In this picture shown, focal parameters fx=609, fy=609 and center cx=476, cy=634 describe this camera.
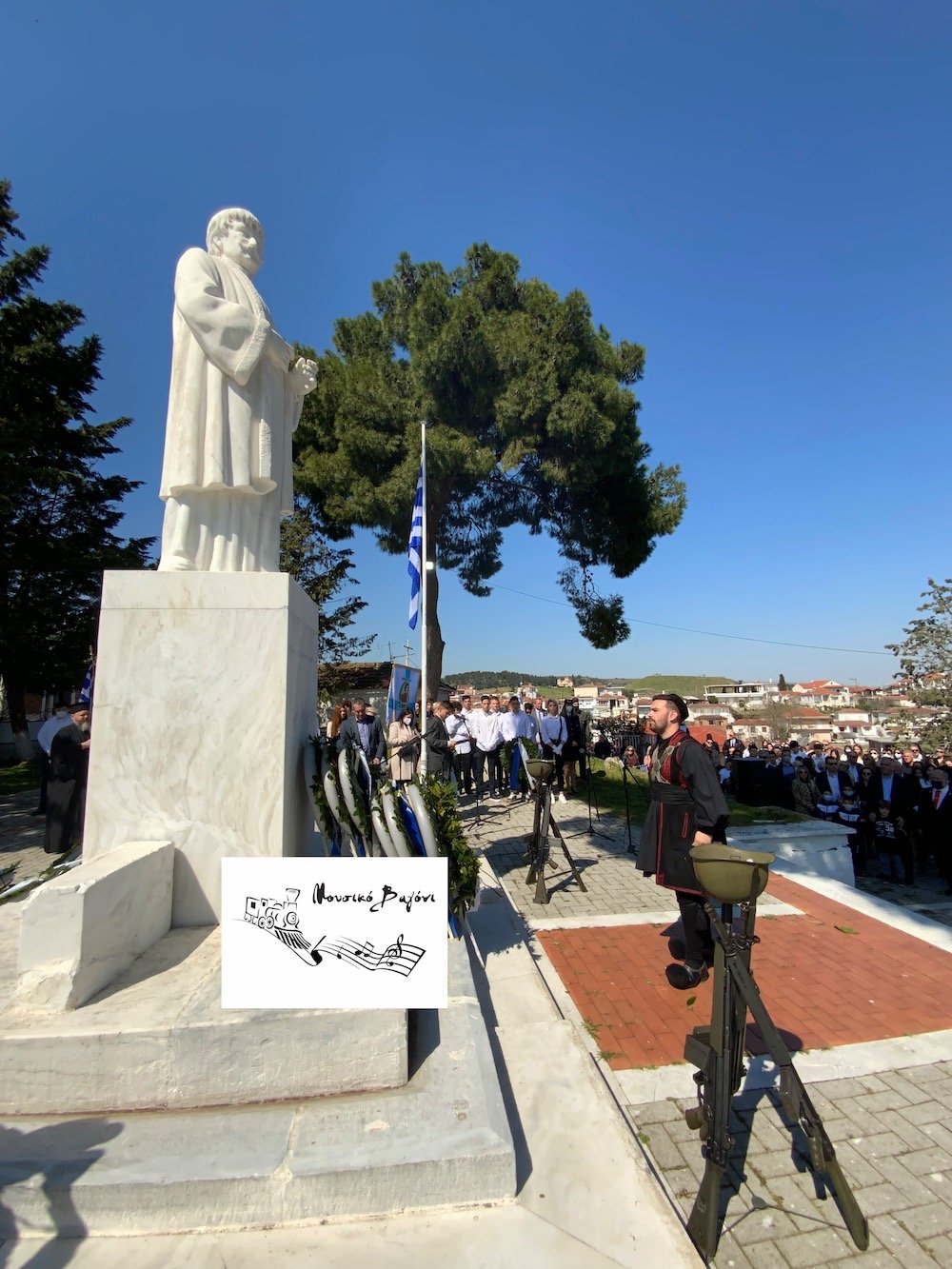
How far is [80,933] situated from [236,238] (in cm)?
381

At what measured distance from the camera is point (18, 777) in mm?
14961

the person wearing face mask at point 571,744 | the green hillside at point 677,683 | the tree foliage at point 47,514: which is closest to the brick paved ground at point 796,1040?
the person wearing face mask at point 571,744

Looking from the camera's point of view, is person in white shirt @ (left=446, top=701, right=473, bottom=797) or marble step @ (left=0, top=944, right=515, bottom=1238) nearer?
marble step @ (left=0, top=944, right=515, bottom=1238)

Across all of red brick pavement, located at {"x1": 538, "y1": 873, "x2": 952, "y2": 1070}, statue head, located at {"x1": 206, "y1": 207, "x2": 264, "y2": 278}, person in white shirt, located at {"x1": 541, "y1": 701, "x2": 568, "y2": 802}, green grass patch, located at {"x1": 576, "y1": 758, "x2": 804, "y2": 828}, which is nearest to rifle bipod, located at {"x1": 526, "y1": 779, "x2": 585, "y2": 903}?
red brick pavement, located at {"x1": 538, "y1": 873, "x2": 952, "y2": 1070}

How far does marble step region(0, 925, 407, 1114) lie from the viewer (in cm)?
200

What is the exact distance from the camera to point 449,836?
321cm

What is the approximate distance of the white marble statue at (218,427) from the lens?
3354 mm

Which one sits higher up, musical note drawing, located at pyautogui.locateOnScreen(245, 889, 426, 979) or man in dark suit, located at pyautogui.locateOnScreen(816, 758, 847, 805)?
musical note drawing, located at pyautogui.locateOnScreen(245, 889, 426, 979)

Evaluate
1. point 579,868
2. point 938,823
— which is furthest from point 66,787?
point 938,823

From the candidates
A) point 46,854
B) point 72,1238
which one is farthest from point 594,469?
point 72,1238

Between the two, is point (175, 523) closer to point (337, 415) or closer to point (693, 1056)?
point (693, 1056)

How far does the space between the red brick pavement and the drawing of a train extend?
2.06 meters

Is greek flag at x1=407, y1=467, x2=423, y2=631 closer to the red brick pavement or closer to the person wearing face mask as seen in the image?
the person wearing face mask

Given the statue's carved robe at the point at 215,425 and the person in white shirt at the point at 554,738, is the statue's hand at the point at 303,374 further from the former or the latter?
the person in white shirt at the point at 554,738
